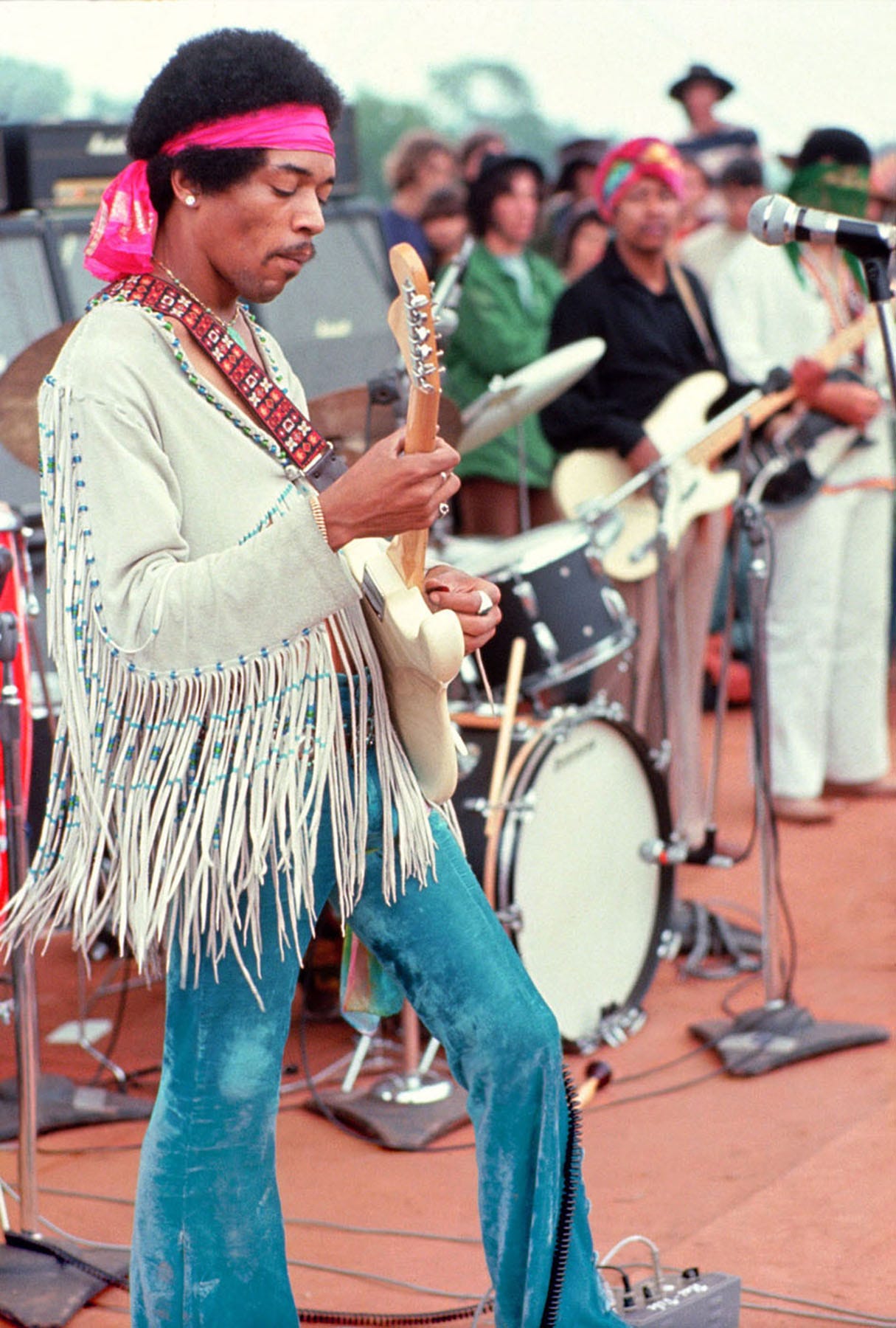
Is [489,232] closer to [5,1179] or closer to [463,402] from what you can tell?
[463,402]

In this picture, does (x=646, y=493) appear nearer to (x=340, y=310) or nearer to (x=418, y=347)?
(x=340, y=310)

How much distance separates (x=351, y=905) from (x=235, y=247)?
78 centimetres

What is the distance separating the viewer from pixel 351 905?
6.45 ft

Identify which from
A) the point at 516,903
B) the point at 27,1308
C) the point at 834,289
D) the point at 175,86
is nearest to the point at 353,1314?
the point at 27,1308

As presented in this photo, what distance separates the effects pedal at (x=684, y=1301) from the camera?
2260 millimetres

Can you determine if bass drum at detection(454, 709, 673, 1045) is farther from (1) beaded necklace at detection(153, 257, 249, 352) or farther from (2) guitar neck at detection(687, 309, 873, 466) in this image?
(1) beaded necklace at detection(153, 257, 249, 352)

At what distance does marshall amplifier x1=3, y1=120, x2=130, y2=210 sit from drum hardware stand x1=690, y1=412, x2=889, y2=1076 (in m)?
2.20

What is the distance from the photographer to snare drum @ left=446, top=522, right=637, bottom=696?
373 cm

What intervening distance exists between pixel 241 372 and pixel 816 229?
39.8 inches

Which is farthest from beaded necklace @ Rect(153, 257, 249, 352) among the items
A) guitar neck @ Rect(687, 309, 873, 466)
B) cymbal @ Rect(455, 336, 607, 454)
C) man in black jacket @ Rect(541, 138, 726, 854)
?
man in black jacket @ Rect(541, 138, 726, 854)

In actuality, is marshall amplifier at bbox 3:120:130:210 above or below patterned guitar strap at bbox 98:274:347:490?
→ above

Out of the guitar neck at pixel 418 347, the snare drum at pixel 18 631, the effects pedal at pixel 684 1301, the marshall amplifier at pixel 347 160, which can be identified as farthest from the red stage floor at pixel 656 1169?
the marshall amplifier at pixel 347 160

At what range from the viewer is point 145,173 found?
6.40ft

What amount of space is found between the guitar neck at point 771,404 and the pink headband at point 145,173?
2273mm
